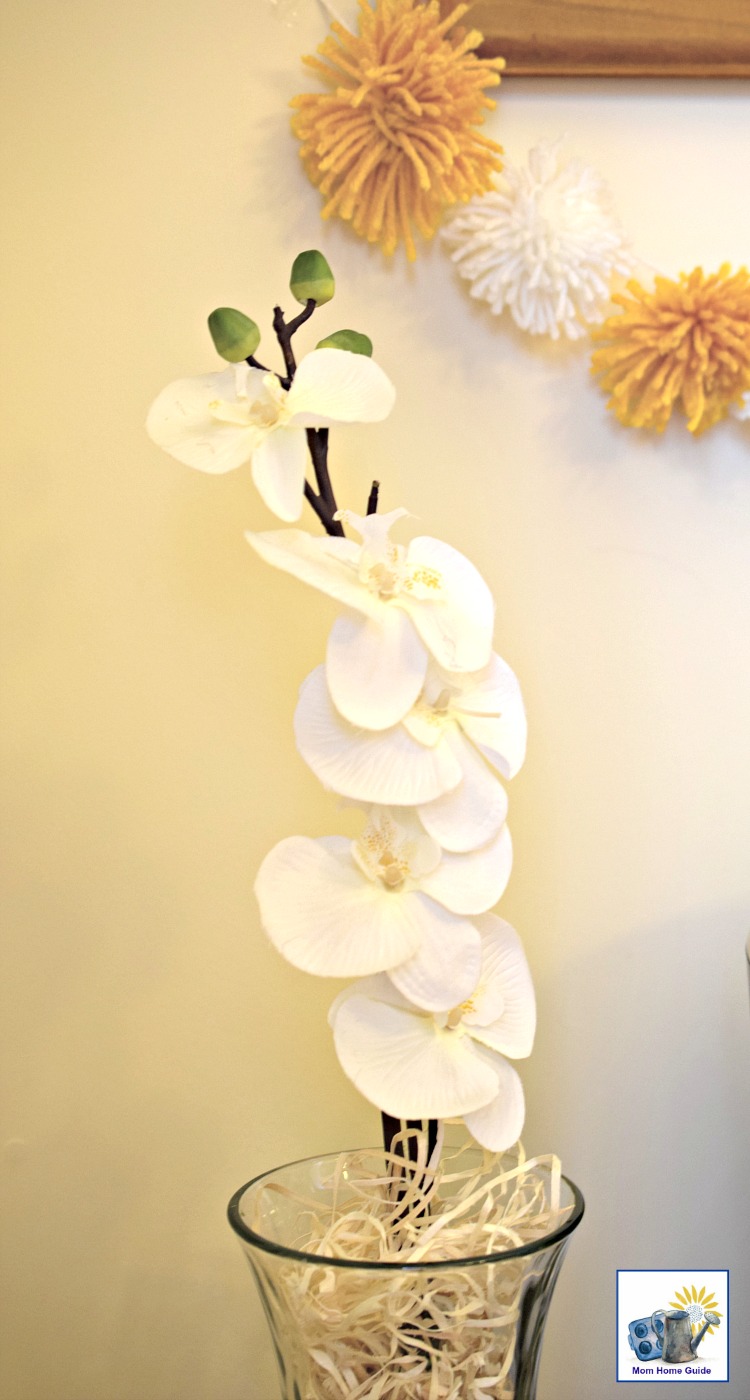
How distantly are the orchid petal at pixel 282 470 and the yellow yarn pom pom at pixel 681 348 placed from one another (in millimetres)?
368

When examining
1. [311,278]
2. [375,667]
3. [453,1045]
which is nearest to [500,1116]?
[453,1045]

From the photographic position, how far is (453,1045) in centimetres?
62

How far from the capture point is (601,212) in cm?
90

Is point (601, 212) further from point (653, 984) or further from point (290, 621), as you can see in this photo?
point (653, 984)

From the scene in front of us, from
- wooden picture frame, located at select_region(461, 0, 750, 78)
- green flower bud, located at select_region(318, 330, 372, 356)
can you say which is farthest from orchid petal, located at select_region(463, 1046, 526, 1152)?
wooden picture frame, located at select_region(461, 0, 750, 78)

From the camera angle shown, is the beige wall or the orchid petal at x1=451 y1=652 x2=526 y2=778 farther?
the beige wall

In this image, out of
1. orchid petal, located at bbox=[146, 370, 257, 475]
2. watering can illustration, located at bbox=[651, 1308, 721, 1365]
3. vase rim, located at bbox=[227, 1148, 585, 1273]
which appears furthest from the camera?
watering can illustration, located at bbox=[651, 1308, 721, 1365]

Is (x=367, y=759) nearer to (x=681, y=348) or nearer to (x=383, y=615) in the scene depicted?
(x=383, y=615)

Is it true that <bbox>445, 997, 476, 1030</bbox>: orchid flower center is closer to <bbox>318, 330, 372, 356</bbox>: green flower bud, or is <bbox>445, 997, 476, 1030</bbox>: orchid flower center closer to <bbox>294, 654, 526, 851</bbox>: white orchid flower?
<bbox>294, 654, 526, 851</bbox>: white orchid flower

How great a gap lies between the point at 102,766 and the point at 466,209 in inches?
22.1

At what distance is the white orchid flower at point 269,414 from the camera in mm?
623

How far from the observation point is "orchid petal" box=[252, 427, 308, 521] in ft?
2.03

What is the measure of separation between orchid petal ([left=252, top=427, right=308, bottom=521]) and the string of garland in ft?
1.09

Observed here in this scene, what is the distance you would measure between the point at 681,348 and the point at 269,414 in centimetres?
40
